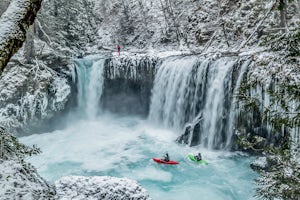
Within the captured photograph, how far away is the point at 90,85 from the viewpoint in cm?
1741

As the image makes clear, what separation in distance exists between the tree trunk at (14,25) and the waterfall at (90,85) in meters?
15.3

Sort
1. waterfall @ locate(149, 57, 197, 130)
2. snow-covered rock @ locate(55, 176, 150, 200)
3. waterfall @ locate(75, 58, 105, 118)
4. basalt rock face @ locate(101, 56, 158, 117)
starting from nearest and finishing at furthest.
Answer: snow-covered rock @ locate(55, 176, 150, 200)
waterfall @ locate(149, 57, 197, 130)
basalt rock face @ locate(101, 56, 158, 117)
waterfall @ locate(75, 58, 105, 118)

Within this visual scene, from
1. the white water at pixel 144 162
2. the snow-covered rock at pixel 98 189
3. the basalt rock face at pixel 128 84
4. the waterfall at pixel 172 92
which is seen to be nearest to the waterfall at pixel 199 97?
the waterfall at pixel 172 92

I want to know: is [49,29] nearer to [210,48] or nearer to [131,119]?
[131,119]

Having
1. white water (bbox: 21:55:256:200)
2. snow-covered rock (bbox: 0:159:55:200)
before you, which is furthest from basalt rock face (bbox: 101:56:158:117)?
snow-covered rock (bbox: 0:159:55:200)

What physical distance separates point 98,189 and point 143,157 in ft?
22.2

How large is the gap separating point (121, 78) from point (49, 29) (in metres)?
6.94

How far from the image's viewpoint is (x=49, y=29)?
63.4ft

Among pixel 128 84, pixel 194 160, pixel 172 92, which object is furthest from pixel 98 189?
pixel 128 84

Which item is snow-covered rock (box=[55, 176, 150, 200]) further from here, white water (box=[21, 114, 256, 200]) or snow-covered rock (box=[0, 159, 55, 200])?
white water (box=[21, 114, 256, 200])

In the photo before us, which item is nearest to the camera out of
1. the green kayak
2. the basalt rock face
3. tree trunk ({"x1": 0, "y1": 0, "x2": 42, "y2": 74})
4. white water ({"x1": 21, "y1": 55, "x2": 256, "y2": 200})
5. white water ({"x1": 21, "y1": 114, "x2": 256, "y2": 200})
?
tree trunk ({"x1": 0, "y1": 0, "x2": 42, "y2": 74})

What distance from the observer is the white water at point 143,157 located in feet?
30.6

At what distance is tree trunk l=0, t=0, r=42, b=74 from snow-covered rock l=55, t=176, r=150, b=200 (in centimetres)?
337

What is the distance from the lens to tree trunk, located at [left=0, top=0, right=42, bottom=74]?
1.99 metres
